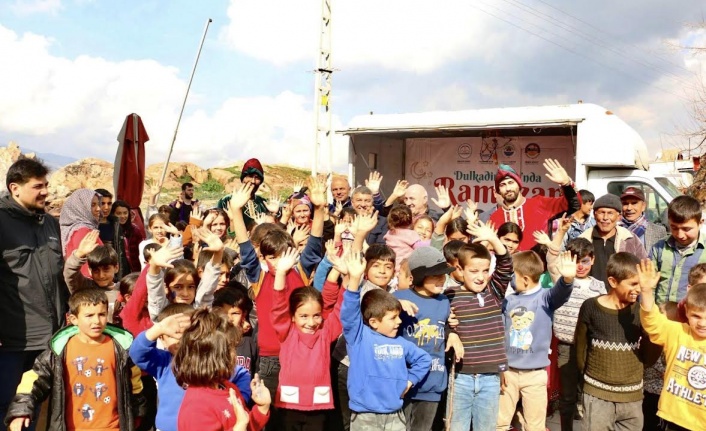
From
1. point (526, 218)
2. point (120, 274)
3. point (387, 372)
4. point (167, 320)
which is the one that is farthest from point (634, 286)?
point (120, 274)

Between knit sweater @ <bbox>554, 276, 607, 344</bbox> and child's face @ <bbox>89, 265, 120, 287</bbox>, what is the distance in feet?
11.8

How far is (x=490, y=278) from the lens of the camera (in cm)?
408

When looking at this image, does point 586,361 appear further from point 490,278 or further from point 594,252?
point 594,252

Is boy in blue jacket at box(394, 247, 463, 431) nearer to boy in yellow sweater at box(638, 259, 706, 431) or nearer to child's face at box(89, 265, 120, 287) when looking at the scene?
boy in yellow sweater at box(638, 259, 706, 431)

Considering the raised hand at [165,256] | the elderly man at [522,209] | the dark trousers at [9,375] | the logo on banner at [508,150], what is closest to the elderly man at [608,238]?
the elderly man at [522,209]

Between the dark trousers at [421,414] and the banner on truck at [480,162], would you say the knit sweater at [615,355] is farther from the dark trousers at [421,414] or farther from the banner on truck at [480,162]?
the banner on truck at [480,162]

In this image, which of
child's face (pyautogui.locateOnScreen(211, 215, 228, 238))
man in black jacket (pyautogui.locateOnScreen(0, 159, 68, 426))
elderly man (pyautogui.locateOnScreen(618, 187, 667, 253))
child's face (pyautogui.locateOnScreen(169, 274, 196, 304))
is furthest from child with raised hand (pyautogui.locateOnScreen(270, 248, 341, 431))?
elderly man (pyautogui.locateOnScreen(618, 187, 667, 253))

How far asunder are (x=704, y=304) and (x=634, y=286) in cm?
47

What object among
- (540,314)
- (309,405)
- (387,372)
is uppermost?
(540,314)

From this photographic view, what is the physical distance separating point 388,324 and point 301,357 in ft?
1.94

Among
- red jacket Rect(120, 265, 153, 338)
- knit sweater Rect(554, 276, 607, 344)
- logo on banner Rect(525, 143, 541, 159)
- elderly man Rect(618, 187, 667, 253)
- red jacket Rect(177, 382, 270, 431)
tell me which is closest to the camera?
red jacket Rect(177, 382, 270, 431)

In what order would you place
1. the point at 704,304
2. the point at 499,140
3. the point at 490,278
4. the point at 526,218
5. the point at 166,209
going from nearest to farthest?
the point at 704,304 < the point at 490,278 < the point at 526,218 < the point at 166,209 < the point at 499,140

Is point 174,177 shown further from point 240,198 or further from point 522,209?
point 240,198

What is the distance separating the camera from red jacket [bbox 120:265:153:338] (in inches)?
150
